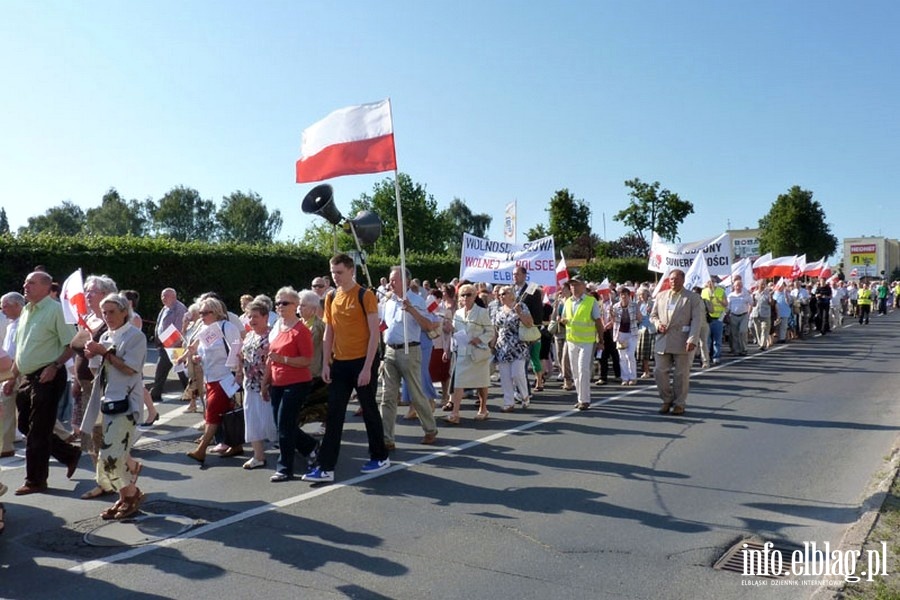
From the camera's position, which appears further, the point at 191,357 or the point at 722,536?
the point at 191,357

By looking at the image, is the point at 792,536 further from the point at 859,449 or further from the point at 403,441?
the point at 403,441

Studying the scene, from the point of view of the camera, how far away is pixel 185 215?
10650cm

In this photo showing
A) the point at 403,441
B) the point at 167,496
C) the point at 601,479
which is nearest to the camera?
the point at 167,496

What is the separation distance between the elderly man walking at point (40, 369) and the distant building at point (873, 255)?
293ft

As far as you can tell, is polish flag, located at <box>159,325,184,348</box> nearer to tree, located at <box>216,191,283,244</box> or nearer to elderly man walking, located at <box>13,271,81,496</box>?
elderly man walking, located at <box>13,271,81,496</box>

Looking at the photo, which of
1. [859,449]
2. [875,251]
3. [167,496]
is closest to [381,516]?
[167,496]

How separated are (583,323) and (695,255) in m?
6.90

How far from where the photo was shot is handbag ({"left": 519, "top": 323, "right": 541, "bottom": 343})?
11.2 metres

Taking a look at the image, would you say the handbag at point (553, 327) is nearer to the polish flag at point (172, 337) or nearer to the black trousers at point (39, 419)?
the polish flag at point (172, 337)

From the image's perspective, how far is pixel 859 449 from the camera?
8398 mm

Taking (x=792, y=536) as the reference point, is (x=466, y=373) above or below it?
above

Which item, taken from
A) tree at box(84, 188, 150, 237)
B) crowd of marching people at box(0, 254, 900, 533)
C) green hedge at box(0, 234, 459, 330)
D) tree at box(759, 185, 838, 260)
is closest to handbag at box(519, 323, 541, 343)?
crowd of marching people at box(0, 254, 900, 533)

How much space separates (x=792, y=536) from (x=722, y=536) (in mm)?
496

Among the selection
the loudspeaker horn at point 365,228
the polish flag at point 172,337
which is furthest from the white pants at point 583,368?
the polish flag at point 172,337
